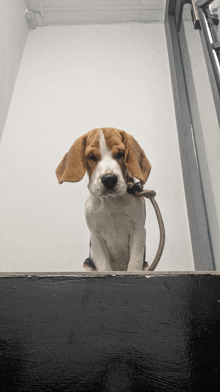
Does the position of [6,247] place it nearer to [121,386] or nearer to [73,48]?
[121,386]

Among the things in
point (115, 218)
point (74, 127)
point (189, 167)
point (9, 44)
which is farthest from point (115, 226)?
point (9, 44)

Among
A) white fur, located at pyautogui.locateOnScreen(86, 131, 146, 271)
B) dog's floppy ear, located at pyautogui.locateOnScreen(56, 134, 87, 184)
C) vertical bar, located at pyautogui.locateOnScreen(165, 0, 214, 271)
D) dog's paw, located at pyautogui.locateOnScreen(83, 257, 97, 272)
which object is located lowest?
dog's paw, located at pyautogui.locateOnScreen(83, 257, 97, 272)

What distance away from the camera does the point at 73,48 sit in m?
2.34

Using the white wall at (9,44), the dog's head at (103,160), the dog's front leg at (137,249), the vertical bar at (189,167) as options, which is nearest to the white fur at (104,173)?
the dog's head at (103,160)

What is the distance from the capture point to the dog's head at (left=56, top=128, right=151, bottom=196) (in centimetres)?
77

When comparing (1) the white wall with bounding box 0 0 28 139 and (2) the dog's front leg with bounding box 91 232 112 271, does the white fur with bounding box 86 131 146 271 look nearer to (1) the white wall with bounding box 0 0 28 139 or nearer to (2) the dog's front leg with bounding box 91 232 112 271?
(2) the dog's front leg with bounding box 91 232 112 271

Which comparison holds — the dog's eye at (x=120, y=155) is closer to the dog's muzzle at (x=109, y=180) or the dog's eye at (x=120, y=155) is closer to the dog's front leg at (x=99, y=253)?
the dog's muzzle at (x=109, y=180)

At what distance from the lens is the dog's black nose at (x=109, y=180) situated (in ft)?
2.41

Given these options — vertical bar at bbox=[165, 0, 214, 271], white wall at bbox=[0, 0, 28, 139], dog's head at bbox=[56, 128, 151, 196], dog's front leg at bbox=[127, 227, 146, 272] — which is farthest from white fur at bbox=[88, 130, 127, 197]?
white wall at bbox=[0, 0, 28, 139]

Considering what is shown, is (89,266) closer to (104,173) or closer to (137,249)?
(137,249)

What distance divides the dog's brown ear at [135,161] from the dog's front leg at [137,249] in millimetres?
149

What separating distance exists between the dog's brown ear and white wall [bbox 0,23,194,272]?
740 mm

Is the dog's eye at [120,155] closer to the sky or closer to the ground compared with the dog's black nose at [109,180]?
closer to the sky

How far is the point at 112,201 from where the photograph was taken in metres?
0.83
